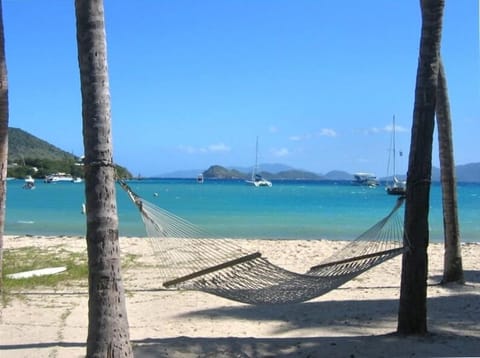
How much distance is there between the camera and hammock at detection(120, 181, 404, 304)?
3477 millimetres

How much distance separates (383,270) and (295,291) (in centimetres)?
415

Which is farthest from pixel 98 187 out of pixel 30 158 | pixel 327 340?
pixel 30 158

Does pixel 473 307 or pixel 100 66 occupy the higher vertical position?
pixel 100 66

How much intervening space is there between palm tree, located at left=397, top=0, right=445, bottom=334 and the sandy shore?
35cm

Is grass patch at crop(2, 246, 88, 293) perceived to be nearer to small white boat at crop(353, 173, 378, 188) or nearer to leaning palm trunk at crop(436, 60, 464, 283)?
leaning palm trunk at crop(436, 60, 464, 283)

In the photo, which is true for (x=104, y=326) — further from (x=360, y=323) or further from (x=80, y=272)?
(x=80, y=272)

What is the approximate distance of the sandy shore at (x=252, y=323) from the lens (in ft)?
11.9

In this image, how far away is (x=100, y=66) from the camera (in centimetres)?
271

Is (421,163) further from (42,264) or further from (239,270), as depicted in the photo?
(42,264)

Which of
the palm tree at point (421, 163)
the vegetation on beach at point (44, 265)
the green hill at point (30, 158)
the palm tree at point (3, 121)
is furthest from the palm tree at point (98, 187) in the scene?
the green hill at point (30, 158)

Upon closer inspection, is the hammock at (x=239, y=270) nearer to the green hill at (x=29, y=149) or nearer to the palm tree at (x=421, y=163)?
the palm tree at (x=421, y=163)

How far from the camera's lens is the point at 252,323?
15.5 ft

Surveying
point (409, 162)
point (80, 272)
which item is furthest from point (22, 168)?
point (409, 162)

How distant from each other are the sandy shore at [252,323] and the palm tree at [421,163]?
0.35 m
